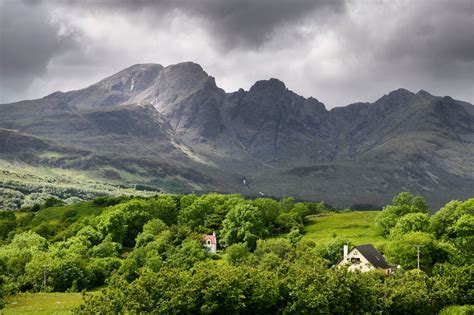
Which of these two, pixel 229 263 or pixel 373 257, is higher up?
pixel 373 257

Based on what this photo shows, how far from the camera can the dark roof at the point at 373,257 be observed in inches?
4258

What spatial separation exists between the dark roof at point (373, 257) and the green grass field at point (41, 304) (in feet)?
208

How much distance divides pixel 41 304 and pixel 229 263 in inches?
1982

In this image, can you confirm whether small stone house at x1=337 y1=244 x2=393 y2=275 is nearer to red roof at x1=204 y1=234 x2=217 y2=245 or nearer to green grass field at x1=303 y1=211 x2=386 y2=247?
green grass field at x1=303 y1=211 x2=386 y2=247

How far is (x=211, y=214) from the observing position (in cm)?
16812

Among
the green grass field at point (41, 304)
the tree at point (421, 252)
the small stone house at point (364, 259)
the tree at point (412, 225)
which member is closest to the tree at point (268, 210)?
the tree at point (412, 225)

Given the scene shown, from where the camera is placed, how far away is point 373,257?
365 feet

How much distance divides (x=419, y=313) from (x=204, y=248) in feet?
235

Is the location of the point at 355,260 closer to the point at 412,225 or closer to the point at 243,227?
the point at 412,225

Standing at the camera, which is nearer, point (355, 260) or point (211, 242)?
point (355, 260)

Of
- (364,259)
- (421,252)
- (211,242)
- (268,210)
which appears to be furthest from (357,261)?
(268,210)

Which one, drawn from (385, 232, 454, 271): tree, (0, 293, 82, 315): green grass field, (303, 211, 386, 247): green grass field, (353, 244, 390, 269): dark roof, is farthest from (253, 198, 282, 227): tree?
(0, 293, 82, 315): green grass field

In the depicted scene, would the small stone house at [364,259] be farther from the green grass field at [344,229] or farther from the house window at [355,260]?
the green grass field at [344,229]

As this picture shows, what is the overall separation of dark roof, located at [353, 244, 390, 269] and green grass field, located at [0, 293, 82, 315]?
208ft
